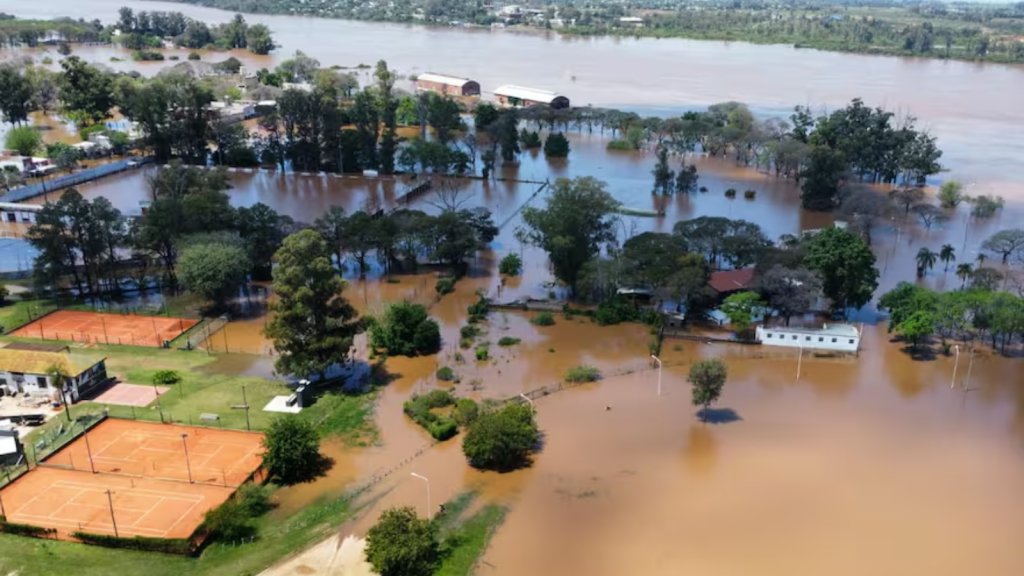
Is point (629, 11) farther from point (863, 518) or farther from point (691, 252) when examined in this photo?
point (863, 518)

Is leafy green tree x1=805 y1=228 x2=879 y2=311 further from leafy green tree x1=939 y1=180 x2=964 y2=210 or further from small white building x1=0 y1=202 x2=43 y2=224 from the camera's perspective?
small white building x1=0 y1=202 x2=43 y2=224

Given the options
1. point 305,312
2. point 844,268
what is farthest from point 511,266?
point 844,268

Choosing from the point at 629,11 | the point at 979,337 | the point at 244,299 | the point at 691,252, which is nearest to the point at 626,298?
the point at 691,252

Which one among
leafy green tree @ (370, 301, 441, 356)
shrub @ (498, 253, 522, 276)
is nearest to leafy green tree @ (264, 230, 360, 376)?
leafy green tree @ (370, 301, 441, 356)

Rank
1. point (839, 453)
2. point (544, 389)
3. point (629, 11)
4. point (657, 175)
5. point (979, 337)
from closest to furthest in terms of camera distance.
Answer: point (839, 453) → point (544, 389) → point (979, 337) → point (657, 175) → point (629, 11)

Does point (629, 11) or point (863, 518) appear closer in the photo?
point (863, 518)

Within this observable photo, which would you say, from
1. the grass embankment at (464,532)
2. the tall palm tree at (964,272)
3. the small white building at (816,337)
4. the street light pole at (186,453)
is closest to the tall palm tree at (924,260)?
the tall palm tree at (964,272)
